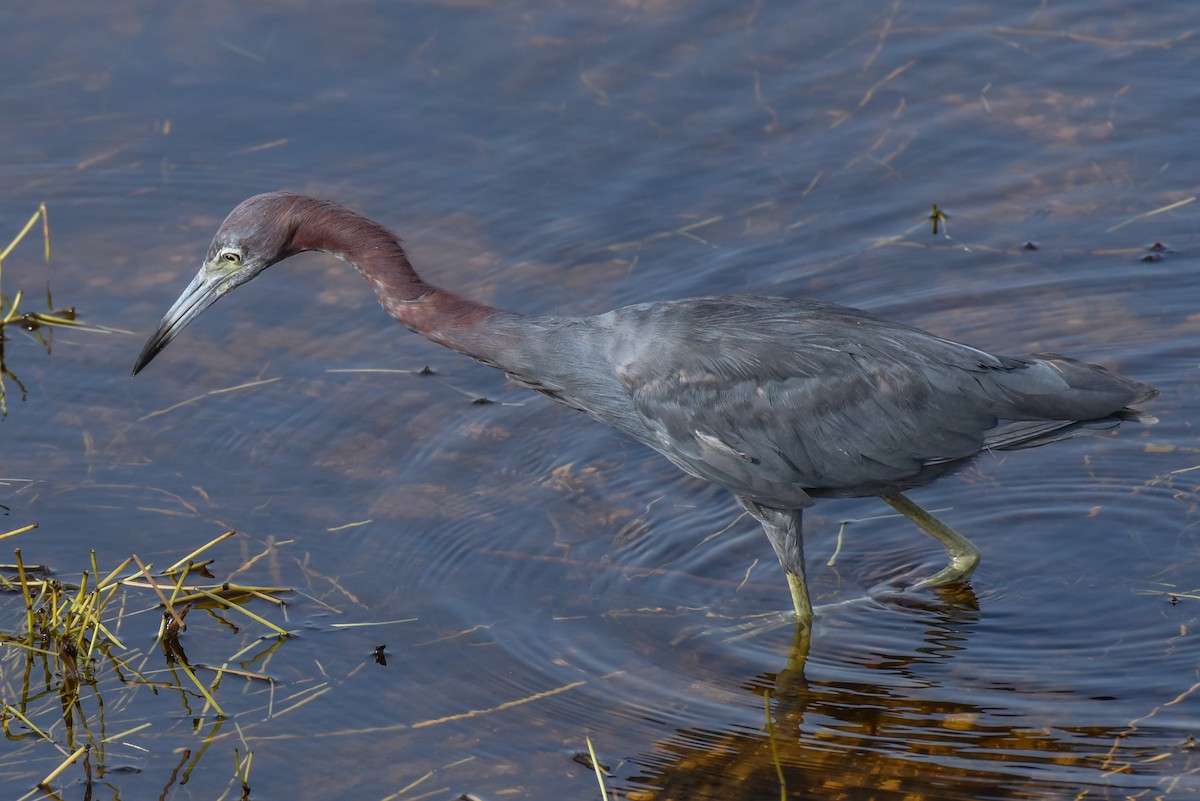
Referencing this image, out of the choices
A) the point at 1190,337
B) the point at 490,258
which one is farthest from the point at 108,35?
the point at 1190,337

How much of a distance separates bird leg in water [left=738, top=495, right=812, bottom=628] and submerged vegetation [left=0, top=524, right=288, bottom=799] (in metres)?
2.15

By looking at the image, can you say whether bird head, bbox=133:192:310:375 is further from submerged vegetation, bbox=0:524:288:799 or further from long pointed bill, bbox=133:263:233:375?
submerged vegetation, bbox=0:524:288:799

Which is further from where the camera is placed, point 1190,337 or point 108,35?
point 108,35

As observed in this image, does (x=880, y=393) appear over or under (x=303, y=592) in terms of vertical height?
over

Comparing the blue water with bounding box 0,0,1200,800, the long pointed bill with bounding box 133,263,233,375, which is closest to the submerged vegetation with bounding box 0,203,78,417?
the blue water with bounding box 0,0,1200,800

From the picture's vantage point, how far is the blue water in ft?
20.5

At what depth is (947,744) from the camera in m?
6.10

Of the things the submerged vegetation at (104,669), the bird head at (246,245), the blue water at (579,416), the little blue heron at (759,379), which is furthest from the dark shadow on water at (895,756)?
the bird head at (246,245)

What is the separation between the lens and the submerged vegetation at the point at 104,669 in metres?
6.08

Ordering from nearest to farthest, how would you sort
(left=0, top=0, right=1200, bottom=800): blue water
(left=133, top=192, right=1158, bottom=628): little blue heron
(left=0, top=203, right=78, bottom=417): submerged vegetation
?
1. (left=0, top=0, right=1200, bottom=800): blue water
2. (left=133, top=192, right=1158, bottom=628): little blue heron
3. (left=0, top=203, right=78, bottom=417): submerged vegetation

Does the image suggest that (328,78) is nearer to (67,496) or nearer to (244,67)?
(244,67)

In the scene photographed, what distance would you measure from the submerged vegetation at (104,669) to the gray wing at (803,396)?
196cm

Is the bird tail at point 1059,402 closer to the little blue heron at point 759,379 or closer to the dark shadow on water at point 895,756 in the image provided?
the little blue heron at point 759,379

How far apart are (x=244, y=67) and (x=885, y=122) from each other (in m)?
4.46
